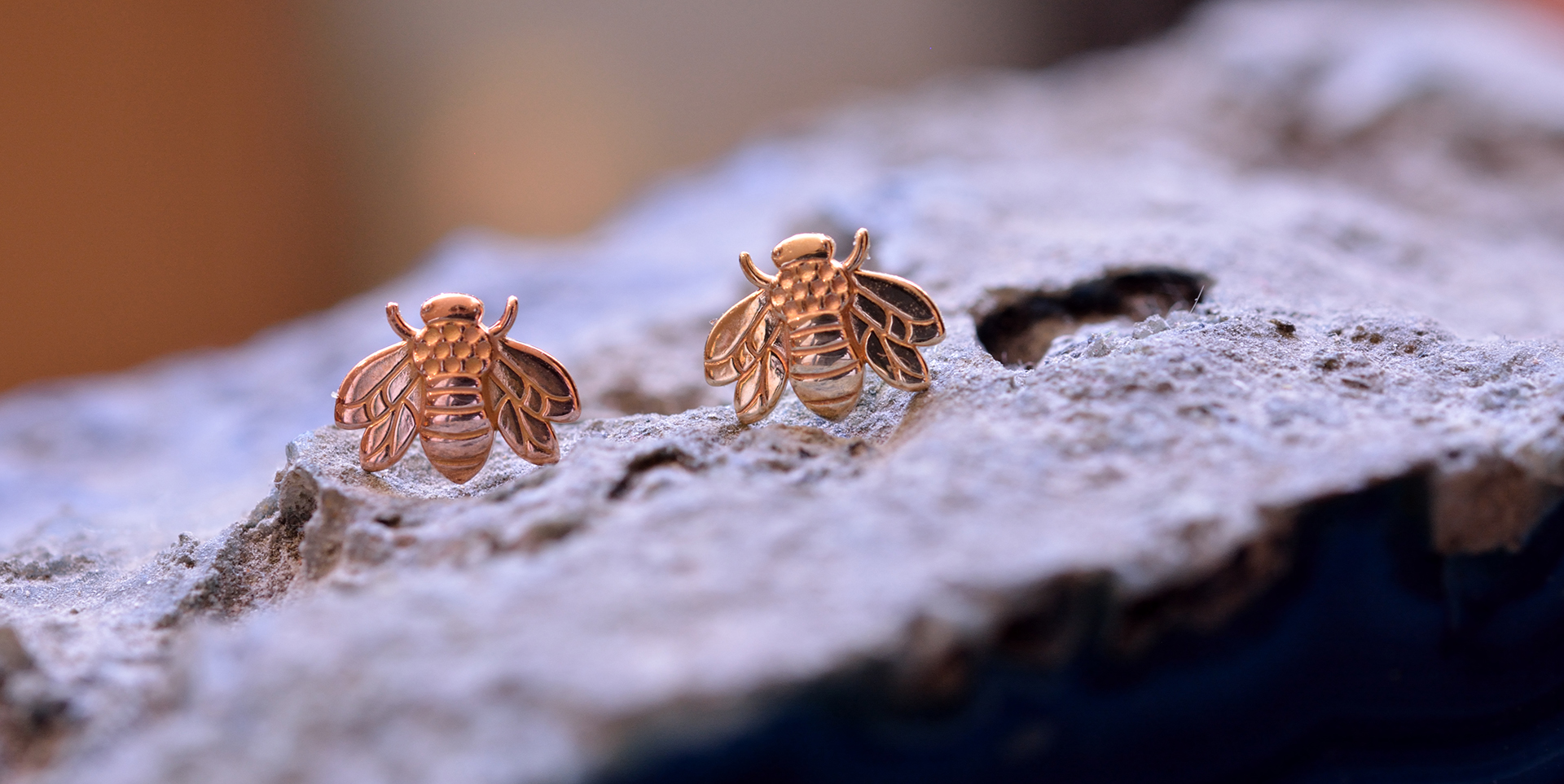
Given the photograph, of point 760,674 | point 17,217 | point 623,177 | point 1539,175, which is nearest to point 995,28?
point 623,177

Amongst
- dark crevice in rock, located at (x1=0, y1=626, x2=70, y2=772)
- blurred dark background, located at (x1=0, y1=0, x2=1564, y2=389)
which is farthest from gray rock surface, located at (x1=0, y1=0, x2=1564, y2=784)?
blurred dark background, located at (x1=0, y1=0, x2=1564, y2=389)

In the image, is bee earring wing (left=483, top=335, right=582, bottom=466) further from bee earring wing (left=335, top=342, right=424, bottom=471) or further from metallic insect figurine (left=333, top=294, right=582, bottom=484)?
bee earring wing (left=335, top=342, right=424, bottom=471)

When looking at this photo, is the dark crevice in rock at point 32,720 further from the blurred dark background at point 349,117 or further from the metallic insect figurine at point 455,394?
the blurred dark background at point 349,117

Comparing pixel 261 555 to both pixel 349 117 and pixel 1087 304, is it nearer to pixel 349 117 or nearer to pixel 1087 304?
pixel 1087 304

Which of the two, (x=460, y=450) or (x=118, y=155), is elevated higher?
(x=118, y=155)

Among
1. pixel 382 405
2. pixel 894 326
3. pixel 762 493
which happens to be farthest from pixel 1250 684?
pixel 382 405

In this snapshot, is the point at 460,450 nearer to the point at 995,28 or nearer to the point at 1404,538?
the point at 1404,538
